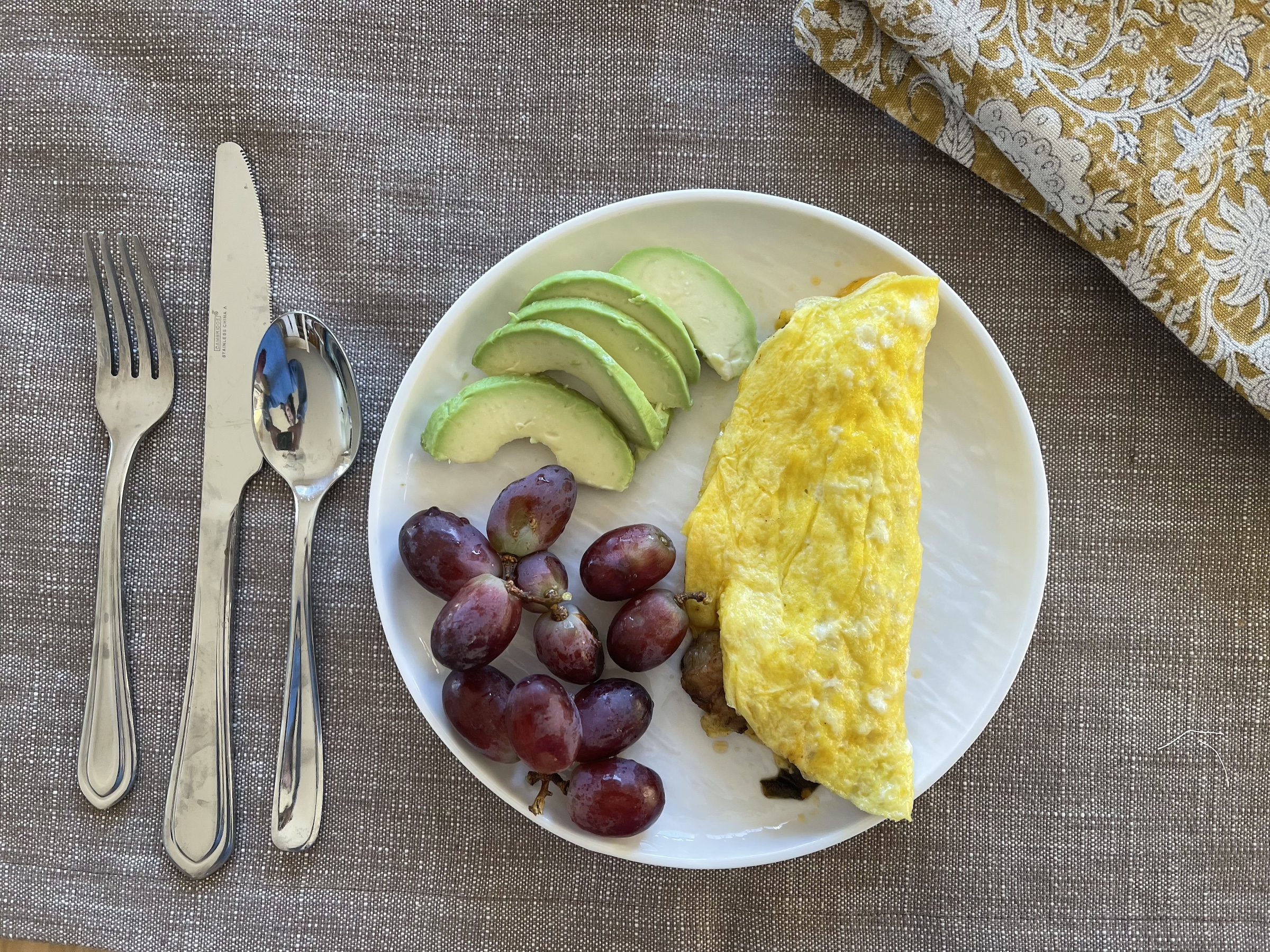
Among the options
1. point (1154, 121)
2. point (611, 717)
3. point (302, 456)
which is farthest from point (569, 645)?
point (1154, 121)

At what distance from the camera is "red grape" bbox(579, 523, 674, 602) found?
1.45 meters

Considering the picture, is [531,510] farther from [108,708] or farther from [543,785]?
[108,708]

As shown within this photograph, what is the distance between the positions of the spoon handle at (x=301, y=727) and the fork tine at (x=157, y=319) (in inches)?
15.2

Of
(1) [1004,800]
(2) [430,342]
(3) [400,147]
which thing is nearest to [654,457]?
(2) [430,342]

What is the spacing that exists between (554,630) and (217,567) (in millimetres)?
717

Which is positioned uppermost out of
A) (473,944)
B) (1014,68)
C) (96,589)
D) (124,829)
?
(1014,68)

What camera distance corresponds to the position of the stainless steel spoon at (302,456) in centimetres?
160

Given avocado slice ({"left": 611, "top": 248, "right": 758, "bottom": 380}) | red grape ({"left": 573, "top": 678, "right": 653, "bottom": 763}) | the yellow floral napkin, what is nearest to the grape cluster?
red grape ({"left": 573, "top": 678, "right": 653, "bottom": 763})

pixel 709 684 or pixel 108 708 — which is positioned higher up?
pixel 709 684

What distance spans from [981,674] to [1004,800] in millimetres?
286

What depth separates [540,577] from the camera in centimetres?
146

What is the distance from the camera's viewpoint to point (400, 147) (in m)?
1.72

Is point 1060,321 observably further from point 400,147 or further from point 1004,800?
point 400,147

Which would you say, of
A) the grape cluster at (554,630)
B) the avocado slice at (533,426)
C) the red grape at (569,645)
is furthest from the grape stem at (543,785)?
the avocado slice at (533,426)
